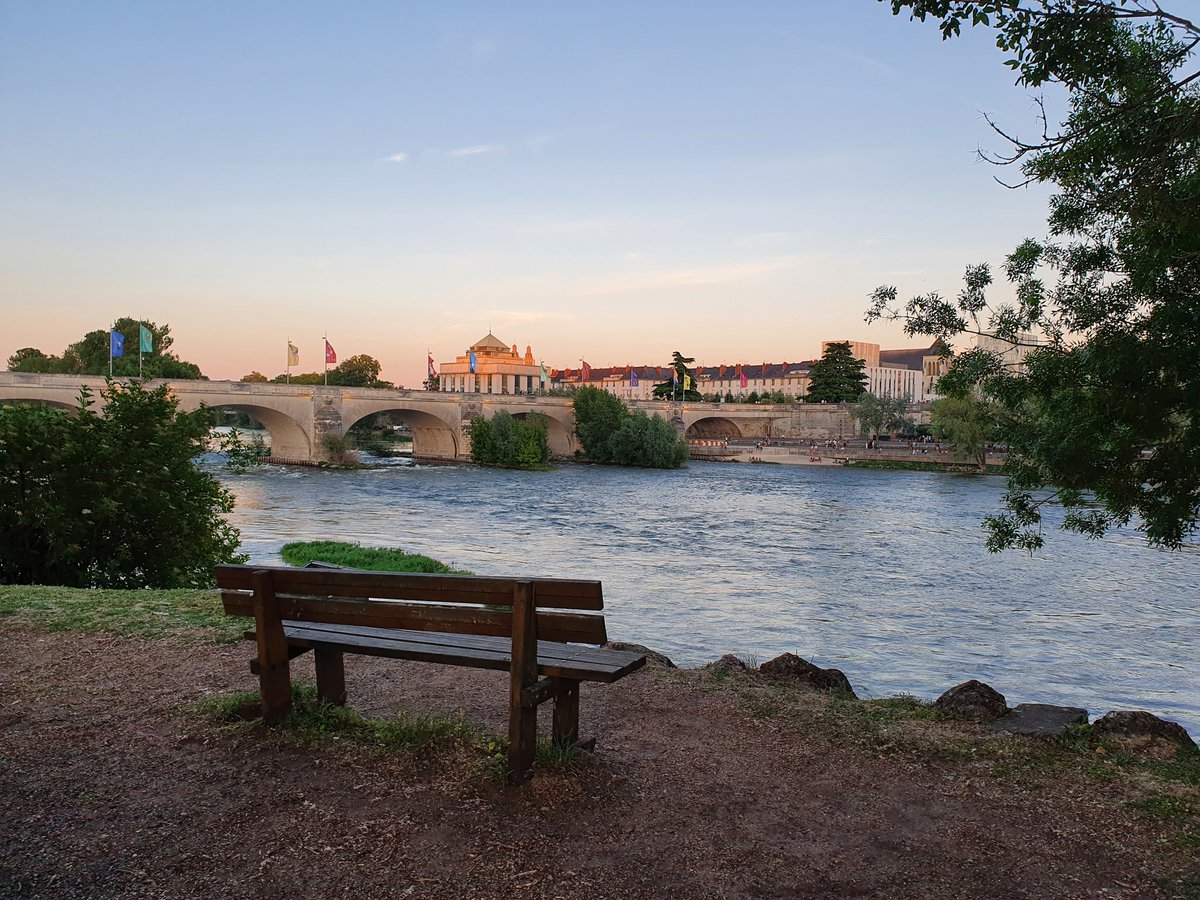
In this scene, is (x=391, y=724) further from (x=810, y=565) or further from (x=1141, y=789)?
(x=810, y=565)

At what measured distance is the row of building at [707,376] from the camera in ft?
438

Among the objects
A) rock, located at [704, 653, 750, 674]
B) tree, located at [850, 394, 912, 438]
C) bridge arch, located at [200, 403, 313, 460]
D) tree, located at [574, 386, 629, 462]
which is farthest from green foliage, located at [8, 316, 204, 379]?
rock, located at [704, 653, 750, 674]

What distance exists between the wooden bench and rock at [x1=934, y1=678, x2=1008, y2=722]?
108 inches

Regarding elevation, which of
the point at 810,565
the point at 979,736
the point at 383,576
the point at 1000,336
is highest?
the point at 1000,336

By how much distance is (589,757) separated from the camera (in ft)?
15.3

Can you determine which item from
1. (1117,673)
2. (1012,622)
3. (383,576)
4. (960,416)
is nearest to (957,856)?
(383,576)

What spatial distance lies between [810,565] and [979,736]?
16.1 meters

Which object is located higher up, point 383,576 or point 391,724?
point 383,576

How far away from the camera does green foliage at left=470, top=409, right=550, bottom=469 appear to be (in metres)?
58.2

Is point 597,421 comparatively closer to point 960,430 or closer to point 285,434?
point 285,434

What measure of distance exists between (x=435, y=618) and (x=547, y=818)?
3.42ft

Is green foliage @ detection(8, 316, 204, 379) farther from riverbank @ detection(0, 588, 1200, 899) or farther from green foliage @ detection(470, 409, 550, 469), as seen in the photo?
riverbank @ detection(0, 588, 1200, 899)

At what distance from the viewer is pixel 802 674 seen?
7.42 m

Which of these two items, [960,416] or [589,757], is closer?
[589,757]
